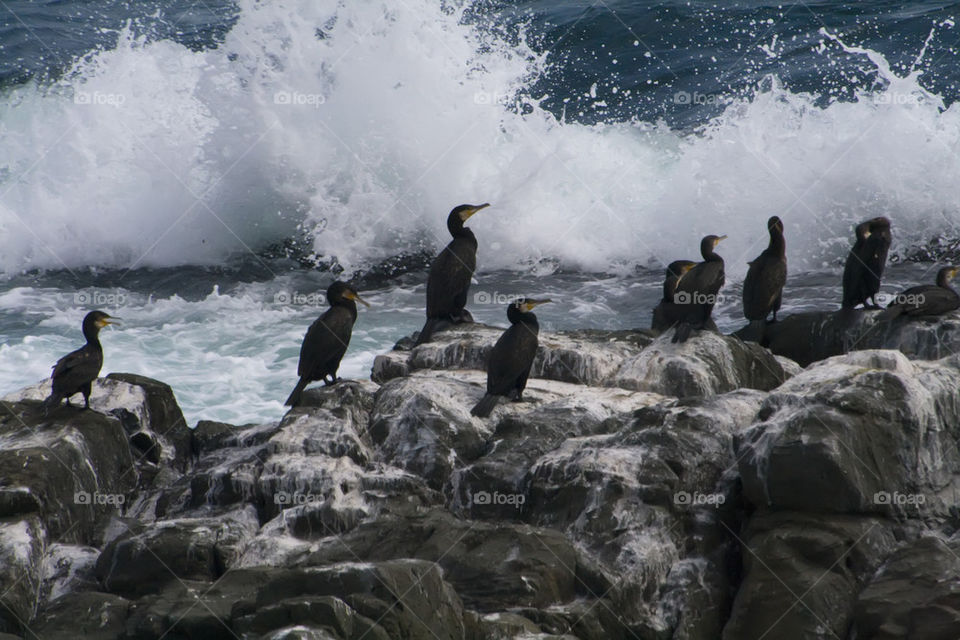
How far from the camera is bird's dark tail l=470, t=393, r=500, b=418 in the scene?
6785mm

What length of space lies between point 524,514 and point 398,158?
10.9 m

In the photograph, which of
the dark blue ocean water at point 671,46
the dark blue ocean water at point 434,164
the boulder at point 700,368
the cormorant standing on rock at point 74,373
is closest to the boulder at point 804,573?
the boulder at point 700,368

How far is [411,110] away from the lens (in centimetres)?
1645

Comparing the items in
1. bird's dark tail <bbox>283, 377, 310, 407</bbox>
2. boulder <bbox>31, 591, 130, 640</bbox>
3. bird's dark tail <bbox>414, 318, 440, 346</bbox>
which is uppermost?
bird's dark tail <bbox>414, 318, 440, 346</bbox>

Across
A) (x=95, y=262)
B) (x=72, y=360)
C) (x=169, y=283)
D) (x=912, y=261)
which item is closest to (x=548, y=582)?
(x=72, y=360)

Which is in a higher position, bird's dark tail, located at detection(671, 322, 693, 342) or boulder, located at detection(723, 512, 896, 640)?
bird's dark tail, located at detection(671, 322, 693, 342)

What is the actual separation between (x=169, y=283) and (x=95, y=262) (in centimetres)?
162

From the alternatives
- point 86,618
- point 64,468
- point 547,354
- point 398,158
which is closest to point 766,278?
point 547,354

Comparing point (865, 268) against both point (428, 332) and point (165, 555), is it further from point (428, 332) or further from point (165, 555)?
point (165, 555)

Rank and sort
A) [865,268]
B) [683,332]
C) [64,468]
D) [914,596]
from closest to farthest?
[914,596], [64,468], [683,332], [865,268]

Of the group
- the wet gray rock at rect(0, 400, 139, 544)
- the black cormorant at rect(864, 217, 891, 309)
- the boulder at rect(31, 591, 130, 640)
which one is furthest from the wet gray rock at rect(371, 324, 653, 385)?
the boulder at rect(31, 591, 130, 640)

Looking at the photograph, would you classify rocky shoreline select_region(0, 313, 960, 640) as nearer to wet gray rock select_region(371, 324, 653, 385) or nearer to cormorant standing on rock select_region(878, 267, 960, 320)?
wet gray rock select_region(371, 324, 653, 385)

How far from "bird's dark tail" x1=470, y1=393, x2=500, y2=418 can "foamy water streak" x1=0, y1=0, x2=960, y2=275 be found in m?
7.63

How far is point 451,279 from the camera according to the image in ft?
27.6
